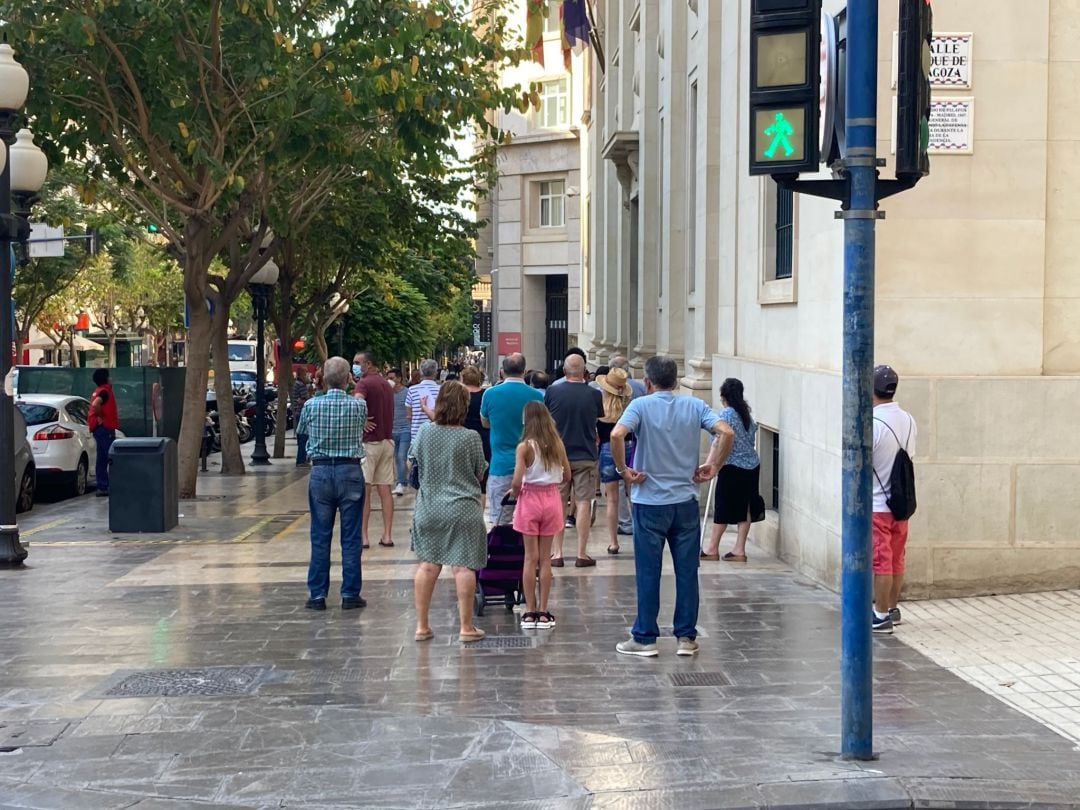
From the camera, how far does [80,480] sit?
72.5 ft

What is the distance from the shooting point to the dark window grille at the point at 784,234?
14.1 m

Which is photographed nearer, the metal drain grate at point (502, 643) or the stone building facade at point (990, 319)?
the metal drain grate at point (502, 643)

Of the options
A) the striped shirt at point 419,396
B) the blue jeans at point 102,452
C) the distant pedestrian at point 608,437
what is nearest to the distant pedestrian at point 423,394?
the striped shirt at point 419,396

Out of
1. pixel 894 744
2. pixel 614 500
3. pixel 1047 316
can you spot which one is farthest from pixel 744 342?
pixel 894 744

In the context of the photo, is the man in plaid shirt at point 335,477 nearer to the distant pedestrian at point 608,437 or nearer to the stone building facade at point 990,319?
the distant pedestrian at point 608,437

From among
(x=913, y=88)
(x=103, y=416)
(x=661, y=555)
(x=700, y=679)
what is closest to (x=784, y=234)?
(x=661, y=555)

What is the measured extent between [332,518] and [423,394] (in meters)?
5.84

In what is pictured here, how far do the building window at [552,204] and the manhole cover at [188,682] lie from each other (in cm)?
4726

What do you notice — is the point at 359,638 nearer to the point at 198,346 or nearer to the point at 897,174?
the point at 897,174

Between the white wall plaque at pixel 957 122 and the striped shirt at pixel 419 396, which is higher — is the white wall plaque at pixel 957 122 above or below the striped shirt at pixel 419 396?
above

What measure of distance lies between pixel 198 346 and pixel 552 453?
11090 mm

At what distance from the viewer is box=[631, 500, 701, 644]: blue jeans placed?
899cm

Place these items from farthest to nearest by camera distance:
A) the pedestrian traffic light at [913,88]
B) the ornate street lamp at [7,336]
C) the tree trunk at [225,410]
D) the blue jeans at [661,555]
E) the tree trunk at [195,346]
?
the tree trunk at [225,410]
the tree trunk at [195,346]
the ornate street lamp at [7,336]
the blue jeans at [661,555]
the pedestrian traffic light at [913,88]

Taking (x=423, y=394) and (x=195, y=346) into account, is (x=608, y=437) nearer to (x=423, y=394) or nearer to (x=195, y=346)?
(x=423, y=394)
